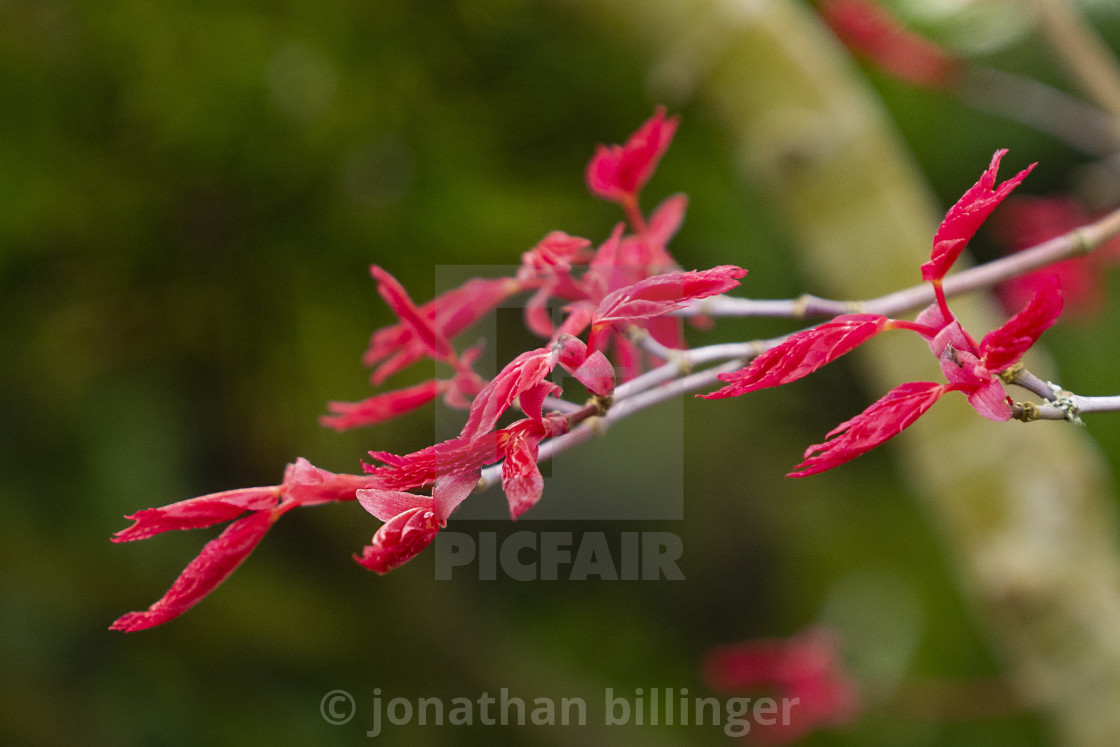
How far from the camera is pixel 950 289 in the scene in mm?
256

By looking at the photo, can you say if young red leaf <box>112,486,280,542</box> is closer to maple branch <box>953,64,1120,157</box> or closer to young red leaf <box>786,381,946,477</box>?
young red leaf <box>786,381,946,477</box>

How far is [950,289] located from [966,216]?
0.08 metres

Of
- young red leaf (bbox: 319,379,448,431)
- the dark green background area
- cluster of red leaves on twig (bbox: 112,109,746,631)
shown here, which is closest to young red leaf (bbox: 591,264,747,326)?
cluster of red leaves on twig (bbox: 112,109,746,631)

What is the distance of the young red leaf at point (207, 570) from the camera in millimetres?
202

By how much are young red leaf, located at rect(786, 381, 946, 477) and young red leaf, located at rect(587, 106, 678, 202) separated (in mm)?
157

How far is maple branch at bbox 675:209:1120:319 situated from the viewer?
25cm

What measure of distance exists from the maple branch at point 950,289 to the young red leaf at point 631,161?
2.8 inches

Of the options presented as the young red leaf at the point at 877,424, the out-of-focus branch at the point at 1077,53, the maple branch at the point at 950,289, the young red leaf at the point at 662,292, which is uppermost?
the out-of-focus branch at the point at 1077,53

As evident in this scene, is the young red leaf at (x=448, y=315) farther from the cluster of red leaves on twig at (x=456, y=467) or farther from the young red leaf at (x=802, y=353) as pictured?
the young red leaf at (x=802, y=353)

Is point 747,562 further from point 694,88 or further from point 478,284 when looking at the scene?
point 478,284

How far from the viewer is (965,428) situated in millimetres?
519

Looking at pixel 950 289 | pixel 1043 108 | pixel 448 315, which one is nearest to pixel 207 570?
pixel 448 315

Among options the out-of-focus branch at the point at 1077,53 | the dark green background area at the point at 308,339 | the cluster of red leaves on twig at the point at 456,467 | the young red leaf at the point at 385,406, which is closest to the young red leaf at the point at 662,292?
the cluster of red leaves on twig at the point at 456,467

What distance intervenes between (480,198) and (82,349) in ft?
1.29
